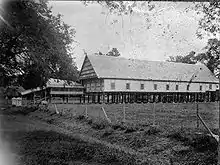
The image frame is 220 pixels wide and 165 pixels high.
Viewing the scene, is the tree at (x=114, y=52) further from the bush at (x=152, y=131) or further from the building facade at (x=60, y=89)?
the bush at (x=152, y=131)

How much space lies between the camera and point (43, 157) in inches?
141

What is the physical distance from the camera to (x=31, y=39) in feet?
6.73

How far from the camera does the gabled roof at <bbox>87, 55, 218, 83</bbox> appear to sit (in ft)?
8.79

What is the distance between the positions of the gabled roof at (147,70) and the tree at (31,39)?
35cm

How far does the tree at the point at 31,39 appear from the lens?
192 cm

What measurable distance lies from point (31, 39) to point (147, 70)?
1437 mm

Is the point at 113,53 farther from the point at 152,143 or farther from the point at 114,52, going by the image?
the point at 152,143

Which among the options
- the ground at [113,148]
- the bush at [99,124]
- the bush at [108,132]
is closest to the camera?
the ground at [113,148]

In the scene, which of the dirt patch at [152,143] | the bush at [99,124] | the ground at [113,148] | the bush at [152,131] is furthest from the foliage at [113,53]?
the bush at [99,124]

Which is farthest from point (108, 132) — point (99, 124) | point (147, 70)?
point (147, 70)

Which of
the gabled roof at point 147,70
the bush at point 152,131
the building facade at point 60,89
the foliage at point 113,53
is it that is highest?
the foliage at point 113,53

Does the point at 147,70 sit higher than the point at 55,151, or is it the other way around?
the point at 147,70

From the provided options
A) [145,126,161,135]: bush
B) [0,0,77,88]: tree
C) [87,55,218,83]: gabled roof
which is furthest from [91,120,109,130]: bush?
[0,0,77,88]: tree

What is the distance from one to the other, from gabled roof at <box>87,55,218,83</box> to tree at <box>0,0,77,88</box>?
0.35 meters
